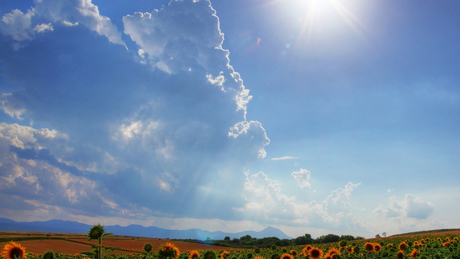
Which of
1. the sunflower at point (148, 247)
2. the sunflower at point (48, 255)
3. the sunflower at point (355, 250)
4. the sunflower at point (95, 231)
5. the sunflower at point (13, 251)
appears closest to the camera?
the sunflower at point (48, 255)

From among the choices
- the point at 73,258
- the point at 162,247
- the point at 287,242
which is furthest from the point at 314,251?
the point at 287,242

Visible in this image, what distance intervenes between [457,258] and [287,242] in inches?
3523

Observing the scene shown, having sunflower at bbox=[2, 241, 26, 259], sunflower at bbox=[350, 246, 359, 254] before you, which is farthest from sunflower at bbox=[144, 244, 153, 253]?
sunflower at bbox=[350, 246, 359, 254]

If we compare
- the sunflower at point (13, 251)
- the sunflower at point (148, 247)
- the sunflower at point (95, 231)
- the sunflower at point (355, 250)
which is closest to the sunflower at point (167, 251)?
the sunflower at point (148, 247)

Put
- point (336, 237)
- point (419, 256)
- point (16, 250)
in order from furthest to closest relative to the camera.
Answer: point (336, 237) → point (419, 256) → point (16, 250)

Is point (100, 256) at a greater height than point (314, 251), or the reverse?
point (100, 256)

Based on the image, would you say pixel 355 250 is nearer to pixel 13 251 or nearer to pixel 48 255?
pixel 48 255

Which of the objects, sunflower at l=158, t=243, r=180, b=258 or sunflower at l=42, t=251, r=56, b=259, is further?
sunflower at l=158, t=243, r=180, b=258

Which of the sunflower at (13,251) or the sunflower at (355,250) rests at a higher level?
the sunflower at (13,251)

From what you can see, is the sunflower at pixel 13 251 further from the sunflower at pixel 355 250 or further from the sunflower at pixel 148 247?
the sunflower at pixel 355 250

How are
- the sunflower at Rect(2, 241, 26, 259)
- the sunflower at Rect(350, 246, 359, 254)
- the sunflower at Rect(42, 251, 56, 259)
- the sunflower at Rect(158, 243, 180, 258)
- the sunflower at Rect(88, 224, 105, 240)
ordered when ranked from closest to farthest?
the sunflower at Rect(42, 251, 56, 259)
the sunflower at Rect(88, 224, 105, 240)
the sunflower at Rect(2, 241, 26, 259)
the sunflower at Rect(158, 243, 180, 258)
the sunflower at Rect(350, 246, 359, 254)

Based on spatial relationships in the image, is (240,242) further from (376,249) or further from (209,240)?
(376,249)

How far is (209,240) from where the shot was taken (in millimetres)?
121438

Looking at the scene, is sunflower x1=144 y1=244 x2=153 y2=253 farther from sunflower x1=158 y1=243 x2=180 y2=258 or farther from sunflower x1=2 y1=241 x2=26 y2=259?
sunflower x1=2 y1=241 x2=26 y2=259
